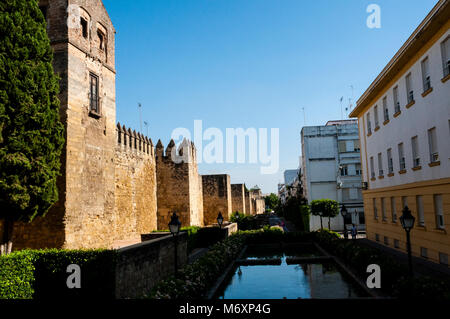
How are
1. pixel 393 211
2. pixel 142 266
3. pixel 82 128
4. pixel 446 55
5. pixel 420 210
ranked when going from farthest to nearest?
1. pixel 393 211
2. pixel 420 210
3. pixel 446 55
4. pixel 82 128
5. pixel 142 266

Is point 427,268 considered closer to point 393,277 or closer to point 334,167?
point 393,277

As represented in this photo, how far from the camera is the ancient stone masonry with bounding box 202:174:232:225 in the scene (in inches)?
1374

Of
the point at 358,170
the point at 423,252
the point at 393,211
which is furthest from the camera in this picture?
the point at 358,170

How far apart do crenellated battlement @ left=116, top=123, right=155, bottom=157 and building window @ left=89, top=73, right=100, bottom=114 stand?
662cm

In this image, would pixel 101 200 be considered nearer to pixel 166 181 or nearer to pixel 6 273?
pixel 6 273

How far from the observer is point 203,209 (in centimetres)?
3506

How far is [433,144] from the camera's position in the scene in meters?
15.1

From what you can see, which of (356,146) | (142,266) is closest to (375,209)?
(356,146)

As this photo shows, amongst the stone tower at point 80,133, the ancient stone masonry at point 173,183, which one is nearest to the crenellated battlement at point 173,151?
the ancient stone masonry at point 173,183

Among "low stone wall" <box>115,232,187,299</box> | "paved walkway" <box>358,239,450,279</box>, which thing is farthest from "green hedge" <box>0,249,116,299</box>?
"paved walkway" <box>358,239,450,279</box>

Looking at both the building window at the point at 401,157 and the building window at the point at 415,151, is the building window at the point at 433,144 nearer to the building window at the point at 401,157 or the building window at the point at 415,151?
the building window at the point at 415,151

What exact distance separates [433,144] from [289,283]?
27.4 feet
